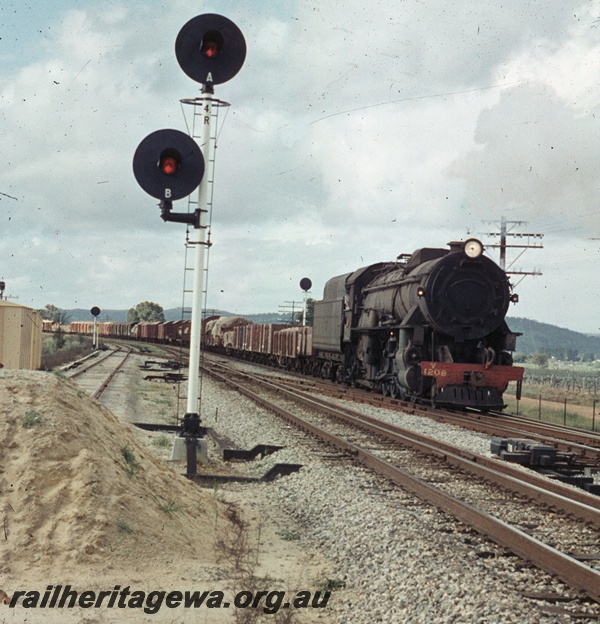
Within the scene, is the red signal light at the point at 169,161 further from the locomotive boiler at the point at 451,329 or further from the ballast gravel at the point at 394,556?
the locomotive boiler at the point at 451,329

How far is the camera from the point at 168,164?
842cm

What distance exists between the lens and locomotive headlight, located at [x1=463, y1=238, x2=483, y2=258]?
1636 cm

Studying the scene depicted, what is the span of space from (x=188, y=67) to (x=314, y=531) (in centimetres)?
593

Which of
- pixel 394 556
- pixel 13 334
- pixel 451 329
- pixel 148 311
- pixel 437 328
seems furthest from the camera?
pixel 148 311

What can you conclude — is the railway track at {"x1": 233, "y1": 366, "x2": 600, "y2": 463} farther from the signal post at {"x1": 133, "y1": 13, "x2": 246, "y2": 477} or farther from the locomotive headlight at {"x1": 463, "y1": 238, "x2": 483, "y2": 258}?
the signal post at {"x1": 133, "y1": 13, "x2": 246, "y2": 477}

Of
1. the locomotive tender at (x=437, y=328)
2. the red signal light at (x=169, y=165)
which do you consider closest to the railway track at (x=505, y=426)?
the locomotive tender at (x=437, y=328)

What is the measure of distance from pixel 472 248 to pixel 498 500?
9.96 meters

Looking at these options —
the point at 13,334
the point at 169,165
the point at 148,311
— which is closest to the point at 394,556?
the point at 169,165

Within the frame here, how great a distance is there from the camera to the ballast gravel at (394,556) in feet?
14.4

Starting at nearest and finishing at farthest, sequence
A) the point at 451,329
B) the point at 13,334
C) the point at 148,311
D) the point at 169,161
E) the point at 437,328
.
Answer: the point at 169,161, the point at 13,334, the point at 437,328, the point at 451,329, the point at 148,311

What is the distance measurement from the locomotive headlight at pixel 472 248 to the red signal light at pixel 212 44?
30.0 feet

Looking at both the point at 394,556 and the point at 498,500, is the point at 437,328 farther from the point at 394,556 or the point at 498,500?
the point at 394,556

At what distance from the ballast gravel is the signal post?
5.40 ft

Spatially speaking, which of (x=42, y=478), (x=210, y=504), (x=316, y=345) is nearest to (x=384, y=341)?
(x=316, y=345)
